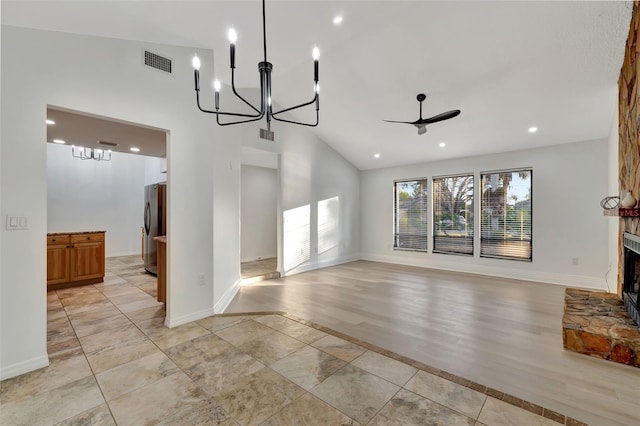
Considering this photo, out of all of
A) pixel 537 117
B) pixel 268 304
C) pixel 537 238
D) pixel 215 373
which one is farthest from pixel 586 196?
pixel 215 373

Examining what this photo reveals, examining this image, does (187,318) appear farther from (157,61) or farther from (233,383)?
(157,61)

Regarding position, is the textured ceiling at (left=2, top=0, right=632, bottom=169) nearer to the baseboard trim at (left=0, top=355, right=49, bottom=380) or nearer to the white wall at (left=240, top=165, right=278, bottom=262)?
the baseboard trim at (left=0, top=355, right=49, bottom=380)

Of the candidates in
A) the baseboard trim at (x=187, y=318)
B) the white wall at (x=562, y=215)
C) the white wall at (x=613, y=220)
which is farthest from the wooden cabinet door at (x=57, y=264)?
the white wall at (x=613, y=220)

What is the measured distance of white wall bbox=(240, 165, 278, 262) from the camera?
752 cm

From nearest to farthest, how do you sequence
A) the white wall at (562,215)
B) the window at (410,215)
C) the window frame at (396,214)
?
the white wall at (562,215), the window frame at (396,214), the window at (410,215)

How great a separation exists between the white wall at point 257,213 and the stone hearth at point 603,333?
645 cm

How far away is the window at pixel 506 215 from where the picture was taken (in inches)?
228

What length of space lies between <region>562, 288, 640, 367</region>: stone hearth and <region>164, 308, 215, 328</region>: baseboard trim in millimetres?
3833

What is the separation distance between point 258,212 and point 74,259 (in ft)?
13.3

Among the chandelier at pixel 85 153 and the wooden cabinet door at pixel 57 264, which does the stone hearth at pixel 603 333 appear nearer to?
the wooden cabinet door at pixel 57 264

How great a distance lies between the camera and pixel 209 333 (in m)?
2.95

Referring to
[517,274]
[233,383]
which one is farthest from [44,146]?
[517,274]

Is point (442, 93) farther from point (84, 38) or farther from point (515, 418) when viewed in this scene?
point (84, 38)

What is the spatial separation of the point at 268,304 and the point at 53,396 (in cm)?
242
